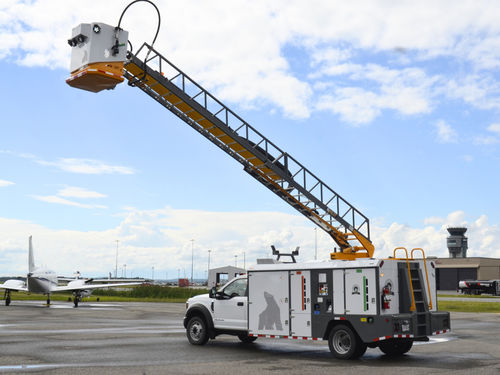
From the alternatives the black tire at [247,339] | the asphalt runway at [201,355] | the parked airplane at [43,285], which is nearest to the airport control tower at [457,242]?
the parked airplane at [43,285]

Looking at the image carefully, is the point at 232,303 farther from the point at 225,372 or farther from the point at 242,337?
the point at 225,372

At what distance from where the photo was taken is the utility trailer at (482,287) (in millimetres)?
77375

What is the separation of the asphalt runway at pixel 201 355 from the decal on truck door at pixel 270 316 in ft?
2.33

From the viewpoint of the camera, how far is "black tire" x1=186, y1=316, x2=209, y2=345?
637 inches

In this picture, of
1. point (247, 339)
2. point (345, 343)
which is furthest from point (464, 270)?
point (345, 343)

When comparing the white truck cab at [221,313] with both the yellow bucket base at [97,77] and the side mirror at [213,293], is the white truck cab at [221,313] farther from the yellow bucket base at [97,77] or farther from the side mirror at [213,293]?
the yellow bucket base at [97,77]

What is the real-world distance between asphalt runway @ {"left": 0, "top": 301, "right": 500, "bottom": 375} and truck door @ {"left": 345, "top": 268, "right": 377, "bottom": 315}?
3.96 ft

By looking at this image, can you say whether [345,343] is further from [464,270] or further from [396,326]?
[464,270]

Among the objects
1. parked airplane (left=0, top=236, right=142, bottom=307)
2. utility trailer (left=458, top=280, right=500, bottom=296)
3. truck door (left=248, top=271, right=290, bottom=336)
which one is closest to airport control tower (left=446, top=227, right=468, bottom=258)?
utility trailer (left=458, top=280, right=500, bottom=296)

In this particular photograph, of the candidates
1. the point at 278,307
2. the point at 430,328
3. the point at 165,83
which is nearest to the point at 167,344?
the point at 278,307

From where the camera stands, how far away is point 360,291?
13.3m

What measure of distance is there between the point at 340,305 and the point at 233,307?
3465 millimetres

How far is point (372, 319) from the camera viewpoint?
1300 cm

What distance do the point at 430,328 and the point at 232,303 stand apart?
533 cm
